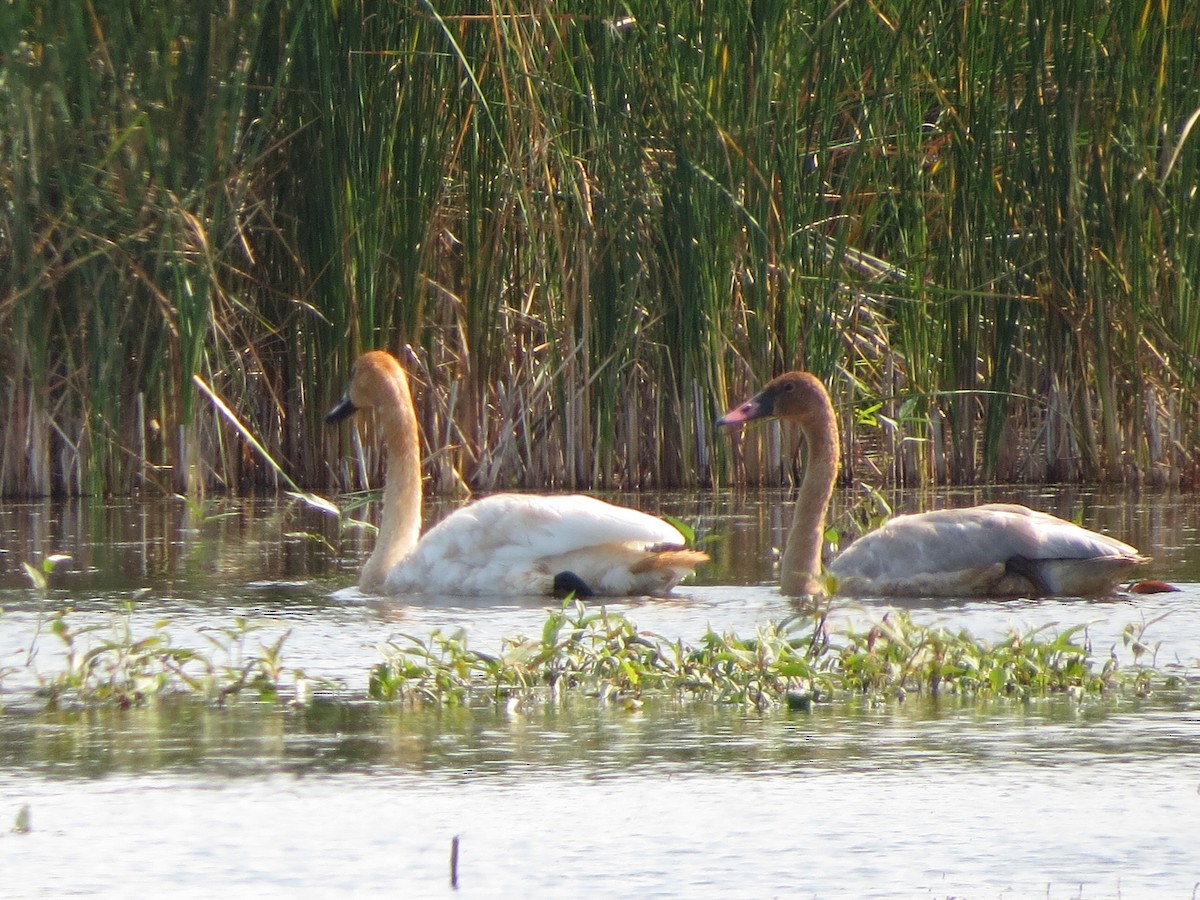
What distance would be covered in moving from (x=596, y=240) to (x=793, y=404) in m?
2.72

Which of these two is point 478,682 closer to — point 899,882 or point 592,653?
point 592,653

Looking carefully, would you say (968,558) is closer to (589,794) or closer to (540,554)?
(540,554)

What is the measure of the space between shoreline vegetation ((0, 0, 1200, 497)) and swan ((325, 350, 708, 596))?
8.87 feet

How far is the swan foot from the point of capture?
7836 mm

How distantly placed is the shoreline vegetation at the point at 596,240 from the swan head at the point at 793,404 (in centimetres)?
165

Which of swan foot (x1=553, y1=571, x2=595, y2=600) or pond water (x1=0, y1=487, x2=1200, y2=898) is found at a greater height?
swan foot (x1=553, y1=571, x2=595, y2=600)

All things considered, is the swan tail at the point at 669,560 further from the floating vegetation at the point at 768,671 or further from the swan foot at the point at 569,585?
the floating vegetation at the point at 768,671

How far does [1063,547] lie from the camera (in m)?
7.44

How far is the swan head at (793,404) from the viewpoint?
27.9ft

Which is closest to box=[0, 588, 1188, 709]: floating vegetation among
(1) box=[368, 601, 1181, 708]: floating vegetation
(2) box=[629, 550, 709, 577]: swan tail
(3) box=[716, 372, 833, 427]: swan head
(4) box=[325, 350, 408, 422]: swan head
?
(1) box=[368, 601, 1181, 708]: floating vegetation

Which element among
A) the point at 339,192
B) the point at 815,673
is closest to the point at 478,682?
the point at 815,673

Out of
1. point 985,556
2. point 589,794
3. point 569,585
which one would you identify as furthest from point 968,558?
point 589,794

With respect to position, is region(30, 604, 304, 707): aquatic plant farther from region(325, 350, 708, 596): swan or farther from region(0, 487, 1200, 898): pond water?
region(325, 350, 708, 596): swan

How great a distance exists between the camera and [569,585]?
7867 millimetres
